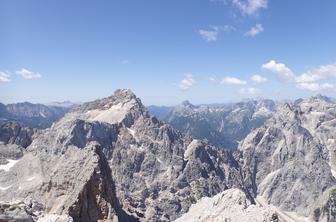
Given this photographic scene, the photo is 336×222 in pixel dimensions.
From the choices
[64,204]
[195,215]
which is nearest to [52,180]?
[64,204]

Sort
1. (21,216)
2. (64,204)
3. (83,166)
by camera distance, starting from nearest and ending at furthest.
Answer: (21,216) → (64,204) → (83,166)

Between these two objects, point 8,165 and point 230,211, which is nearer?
point 230,211

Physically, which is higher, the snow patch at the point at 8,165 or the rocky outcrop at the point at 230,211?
the rocky outcrop at the point at 230,211

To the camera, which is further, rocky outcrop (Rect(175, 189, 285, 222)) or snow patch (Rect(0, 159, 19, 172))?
snow patch (Rect(0, 159, 19, 172))

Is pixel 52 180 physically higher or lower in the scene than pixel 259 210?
lower

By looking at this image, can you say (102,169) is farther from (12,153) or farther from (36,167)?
(12,153)

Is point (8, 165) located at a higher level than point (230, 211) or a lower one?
lower

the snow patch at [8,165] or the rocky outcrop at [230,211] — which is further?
the snow patch at [8,165]

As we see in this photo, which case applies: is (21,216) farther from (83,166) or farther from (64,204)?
(83,166)

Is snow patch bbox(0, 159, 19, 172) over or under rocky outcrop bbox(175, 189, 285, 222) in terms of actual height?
under

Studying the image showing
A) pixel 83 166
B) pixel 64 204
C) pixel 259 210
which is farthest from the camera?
pixel 83 166

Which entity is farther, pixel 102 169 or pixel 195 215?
pixel 102 169
